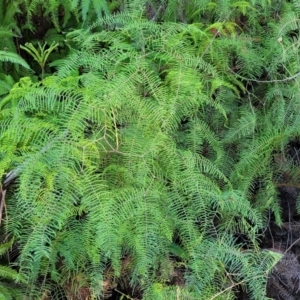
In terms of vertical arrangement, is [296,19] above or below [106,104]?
above

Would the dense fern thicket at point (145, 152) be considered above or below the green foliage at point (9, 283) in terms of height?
above

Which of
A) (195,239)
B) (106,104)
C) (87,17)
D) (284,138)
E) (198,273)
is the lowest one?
(198,273)

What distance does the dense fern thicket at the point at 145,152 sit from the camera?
5.44 ft

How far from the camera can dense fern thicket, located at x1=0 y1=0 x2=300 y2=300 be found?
1.66 meters

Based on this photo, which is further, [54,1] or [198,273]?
[54,1]

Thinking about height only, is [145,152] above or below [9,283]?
above

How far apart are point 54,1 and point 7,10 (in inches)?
10.2

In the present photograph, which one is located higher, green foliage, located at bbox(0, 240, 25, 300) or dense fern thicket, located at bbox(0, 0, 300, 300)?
dense fern thicket, located at bbox(0, 0, 300, 300)

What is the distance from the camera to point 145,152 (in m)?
1.76

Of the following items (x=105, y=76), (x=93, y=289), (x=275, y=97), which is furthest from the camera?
(x=275, y=97)

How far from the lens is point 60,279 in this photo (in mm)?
1741

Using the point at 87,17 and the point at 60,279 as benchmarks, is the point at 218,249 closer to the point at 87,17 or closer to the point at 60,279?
the point at 60,279

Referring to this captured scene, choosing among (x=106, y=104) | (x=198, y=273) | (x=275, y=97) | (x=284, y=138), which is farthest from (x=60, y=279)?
(x=275, y=97)

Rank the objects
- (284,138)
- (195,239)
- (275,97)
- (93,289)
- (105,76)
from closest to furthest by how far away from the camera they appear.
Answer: (93,289) < (195,239) < (105,76) < (284,138) < (275,97)
